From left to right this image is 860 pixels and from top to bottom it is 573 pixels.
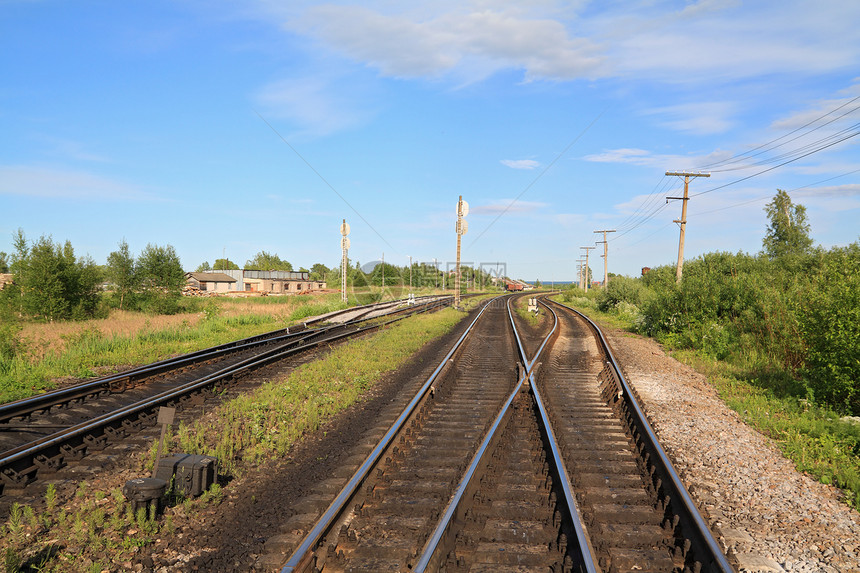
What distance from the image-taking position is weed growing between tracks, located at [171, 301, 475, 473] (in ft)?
23.8

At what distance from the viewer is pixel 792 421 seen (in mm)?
8758

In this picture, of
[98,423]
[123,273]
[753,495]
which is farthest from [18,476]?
[123,273]

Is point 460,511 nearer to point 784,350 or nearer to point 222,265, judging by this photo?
point 784,350

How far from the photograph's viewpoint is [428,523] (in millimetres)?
4855

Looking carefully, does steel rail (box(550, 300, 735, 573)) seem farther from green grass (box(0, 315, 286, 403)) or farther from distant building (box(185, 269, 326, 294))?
distant building (box(185, 269, 326, 294))

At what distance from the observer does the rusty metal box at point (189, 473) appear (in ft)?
18.4

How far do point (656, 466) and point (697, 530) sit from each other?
6.00 ft

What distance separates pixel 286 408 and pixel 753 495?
7.18m

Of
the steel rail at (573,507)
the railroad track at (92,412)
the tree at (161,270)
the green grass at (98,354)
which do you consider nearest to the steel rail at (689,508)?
the steel rail at (573,507)

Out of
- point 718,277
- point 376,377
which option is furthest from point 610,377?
point 718,277

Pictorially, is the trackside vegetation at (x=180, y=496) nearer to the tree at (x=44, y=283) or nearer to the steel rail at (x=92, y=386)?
the steel rail at (x=92, y=386)

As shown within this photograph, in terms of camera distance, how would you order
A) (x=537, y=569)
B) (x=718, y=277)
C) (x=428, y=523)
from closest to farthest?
(x=537, y=569)
(x=428, y=523)
(x=718, y=277)

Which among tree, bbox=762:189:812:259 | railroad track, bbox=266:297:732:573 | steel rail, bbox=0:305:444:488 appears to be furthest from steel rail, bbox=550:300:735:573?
tree, bbox=762:189:812:259

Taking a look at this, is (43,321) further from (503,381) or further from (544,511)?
(544,511)
